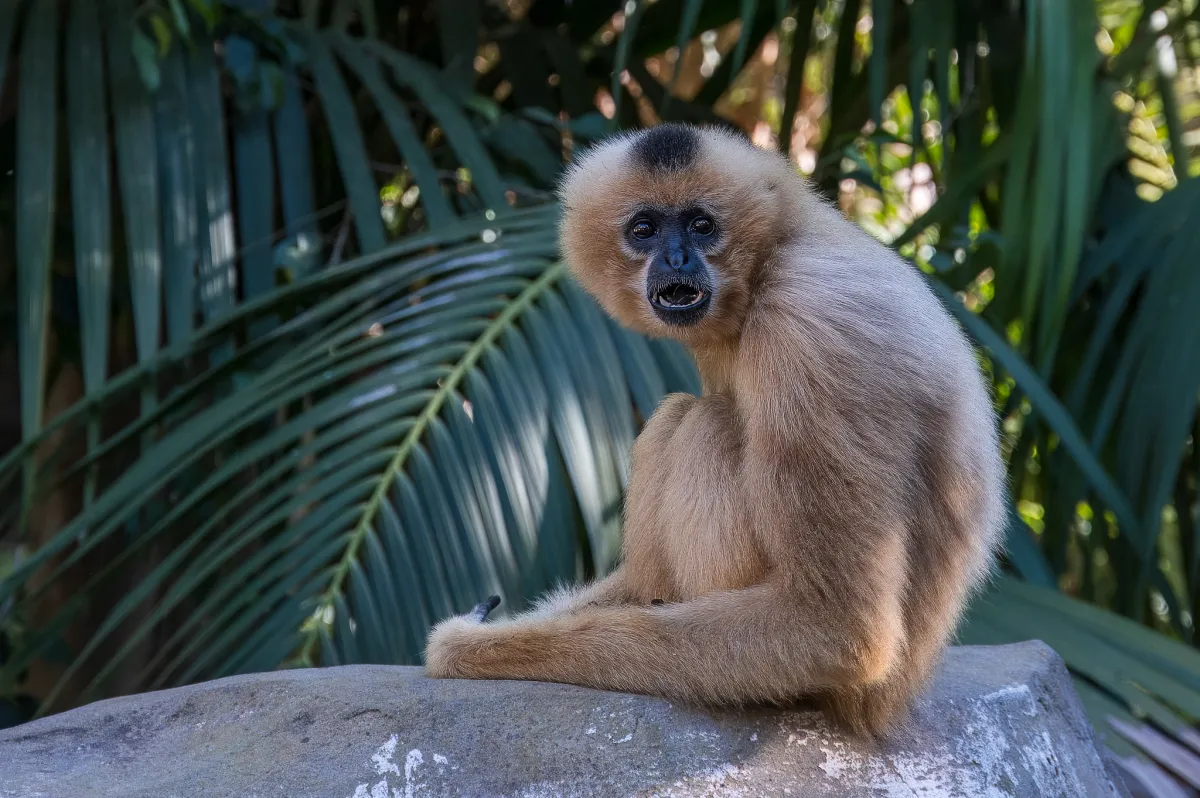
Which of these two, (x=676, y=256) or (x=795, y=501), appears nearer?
(x=795, y=501)

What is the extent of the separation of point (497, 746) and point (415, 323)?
69.3 inches

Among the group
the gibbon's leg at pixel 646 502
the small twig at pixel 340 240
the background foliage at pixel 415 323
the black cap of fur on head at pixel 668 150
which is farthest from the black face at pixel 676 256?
the small twig at pixel 340 240

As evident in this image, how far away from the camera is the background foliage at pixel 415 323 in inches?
140

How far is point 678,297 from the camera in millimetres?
3148

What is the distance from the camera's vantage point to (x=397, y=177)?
5.86 m

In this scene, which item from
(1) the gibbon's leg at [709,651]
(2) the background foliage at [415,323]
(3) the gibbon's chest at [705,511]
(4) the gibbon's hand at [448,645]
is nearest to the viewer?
(1) the gibbon's leg at [709,651]

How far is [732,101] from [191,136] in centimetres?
587

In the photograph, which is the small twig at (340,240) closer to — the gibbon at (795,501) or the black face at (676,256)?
the black face at (676,256)

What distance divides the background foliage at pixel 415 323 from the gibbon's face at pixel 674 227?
1.48ft

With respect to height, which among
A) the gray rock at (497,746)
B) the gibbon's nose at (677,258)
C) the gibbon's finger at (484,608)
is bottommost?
the gray rock at (497,746)

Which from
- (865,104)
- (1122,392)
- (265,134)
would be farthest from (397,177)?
(1122,392)

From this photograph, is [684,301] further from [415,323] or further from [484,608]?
[415,323]

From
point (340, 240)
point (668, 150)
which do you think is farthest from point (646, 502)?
point (340, 240)

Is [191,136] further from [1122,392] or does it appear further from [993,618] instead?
[1122,392]
